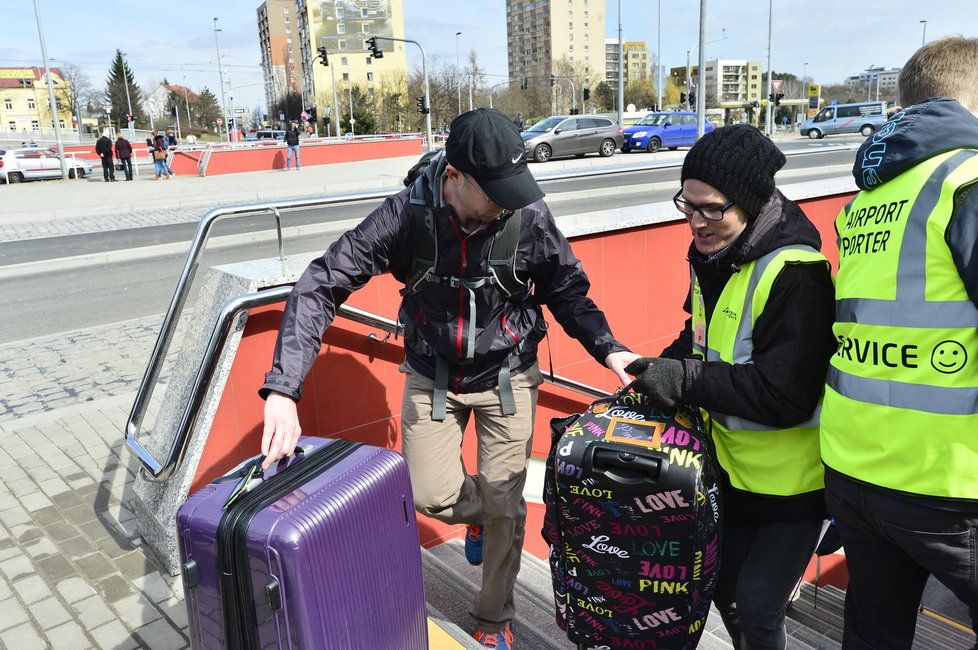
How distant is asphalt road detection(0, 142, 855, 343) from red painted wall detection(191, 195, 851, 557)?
448 millimetres

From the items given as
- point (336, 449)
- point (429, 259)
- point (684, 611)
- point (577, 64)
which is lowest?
point (684, 611)

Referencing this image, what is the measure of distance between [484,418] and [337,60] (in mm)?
111931

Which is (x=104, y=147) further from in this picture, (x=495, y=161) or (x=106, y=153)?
(x=495, y=161)

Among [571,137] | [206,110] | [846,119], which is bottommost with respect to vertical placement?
[571,137]

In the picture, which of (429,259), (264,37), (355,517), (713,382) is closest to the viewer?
(355,517)

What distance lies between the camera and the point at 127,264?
11070 millimetres

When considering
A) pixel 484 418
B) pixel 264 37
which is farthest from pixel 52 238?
pixel 264 37

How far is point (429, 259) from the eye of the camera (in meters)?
2.52

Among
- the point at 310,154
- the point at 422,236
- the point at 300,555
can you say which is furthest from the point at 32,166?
the point at 300,555

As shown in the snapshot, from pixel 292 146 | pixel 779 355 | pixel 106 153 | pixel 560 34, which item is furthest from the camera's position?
pixel 560 34

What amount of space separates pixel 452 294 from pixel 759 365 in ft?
3.41

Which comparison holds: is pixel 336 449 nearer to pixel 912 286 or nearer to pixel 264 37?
pixel 912 286

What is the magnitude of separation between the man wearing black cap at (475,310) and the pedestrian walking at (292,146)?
25.6 m

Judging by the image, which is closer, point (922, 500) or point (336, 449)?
point (922, 500)
